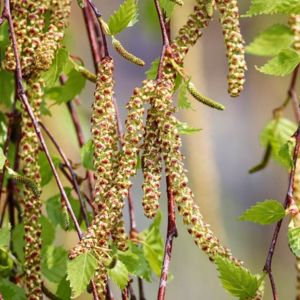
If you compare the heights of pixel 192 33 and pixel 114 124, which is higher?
pixel 192 33

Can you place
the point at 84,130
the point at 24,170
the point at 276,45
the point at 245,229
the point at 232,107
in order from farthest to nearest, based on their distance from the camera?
1. the point at 232,107
2. the point at 245,229
3. the point at 84,130
4. the point at 276,45
5. the point at 24,170

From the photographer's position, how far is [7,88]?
Answer: 145 cm

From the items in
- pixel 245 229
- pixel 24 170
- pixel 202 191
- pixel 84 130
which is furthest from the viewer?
pixel 245 229

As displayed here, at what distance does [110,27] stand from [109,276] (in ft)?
1.00

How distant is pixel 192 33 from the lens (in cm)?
111

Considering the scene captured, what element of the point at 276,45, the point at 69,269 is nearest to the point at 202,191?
the point at 276,45

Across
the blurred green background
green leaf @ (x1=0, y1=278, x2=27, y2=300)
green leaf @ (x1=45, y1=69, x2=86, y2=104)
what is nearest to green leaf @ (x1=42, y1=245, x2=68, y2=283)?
green leaf @ (x1=0, y1=278, x2=27, y2=300)

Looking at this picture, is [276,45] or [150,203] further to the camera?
[276,45]

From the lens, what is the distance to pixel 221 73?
719 centimetres

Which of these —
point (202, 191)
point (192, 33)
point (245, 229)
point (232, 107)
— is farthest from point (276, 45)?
point (232, 107)

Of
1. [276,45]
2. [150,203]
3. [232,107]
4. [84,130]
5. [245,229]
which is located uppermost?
[276,45]

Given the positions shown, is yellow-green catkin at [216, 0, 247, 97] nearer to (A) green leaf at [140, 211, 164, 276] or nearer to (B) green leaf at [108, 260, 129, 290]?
(B) green leaf at [108, 260, 129, 290]

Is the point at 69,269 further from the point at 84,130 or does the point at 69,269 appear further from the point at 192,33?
the point at 84,130

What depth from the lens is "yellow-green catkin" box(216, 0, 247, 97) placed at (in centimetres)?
104
